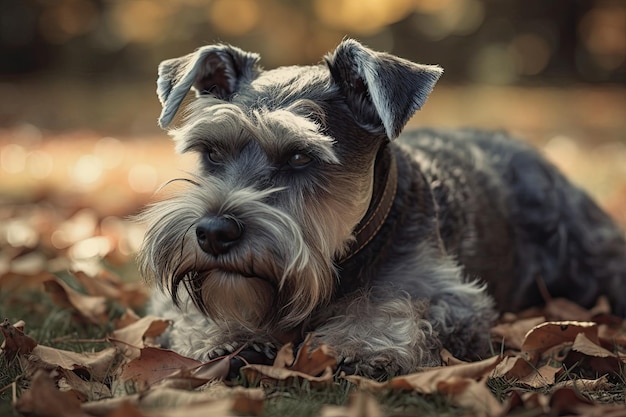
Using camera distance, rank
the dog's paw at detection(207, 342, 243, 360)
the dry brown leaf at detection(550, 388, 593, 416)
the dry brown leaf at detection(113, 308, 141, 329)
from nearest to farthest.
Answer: the dry brown leaf at detection(550, 388, 593, 416) → the dog's paw at detection(207, 342, 243, 360) → the dry brown leaf at detection(113, 308, 141, 329)

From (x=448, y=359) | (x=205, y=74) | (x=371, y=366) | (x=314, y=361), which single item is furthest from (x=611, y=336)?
(x=205, y=74)

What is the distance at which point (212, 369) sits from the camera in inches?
136

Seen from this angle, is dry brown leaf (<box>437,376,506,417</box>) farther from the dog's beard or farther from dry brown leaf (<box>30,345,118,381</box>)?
dry brown leaf (<box>30,345,118,381</box>)

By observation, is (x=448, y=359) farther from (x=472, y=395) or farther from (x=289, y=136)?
(x=289, y=136)

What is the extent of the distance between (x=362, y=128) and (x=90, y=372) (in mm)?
1707

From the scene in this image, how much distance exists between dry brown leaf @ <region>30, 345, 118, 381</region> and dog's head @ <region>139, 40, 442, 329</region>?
45 centimetres

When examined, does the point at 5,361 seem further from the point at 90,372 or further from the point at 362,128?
the point at 362,128

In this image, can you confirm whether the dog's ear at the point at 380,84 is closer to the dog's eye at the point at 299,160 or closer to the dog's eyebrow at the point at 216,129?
the dog's eye at the point at 299,160

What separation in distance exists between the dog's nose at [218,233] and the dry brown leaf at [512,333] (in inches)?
62.9

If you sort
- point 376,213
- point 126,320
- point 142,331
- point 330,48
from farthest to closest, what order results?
point 330,48, point 126,320, point 142,331, point 376,213

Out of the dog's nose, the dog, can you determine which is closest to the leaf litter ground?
the dog

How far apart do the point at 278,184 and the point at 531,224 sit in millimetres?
2371

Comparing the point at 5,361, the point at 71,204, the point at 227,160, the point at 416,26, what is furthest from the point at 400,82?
the point at 416,26

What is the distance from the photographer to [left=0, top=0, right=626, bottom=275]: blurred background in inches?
590
